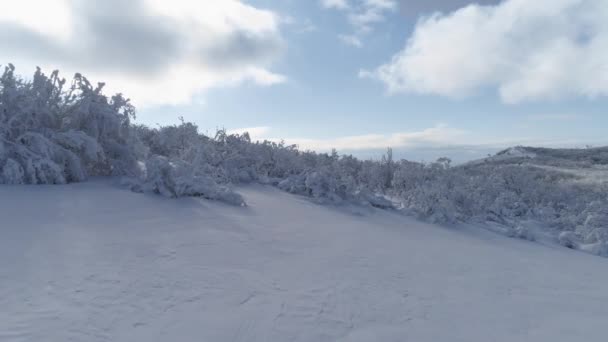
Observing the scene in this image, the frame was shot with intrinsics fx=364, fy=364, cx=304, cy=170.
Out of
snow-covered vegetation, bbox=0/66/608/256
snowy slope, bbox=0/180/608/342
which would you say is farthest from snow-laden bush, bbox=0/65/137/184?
snowy slope, bbox=0/180/608/342

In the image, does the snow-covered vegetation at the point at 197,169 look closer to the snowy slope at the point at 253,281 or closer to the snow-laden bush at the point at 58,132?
the snow-laden bush at the point at 58,132

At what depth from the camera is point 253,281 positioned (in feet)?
7.88

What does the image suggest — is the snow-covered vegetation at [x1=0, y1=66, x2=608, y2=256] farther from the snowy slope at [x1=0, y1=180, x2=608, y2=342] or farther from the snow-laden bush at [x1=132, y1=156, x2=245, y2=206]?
the snowy slope at [x1=0, y1=180, x2=608, y2=342]

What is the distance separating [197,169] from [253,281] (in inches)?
121

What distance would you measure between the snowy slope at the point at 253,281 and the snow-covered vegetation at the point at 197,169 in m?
0.67

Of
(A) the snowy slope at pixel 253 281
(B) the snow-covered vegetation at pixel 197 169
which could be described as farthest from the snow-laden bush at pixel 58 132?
(A) the snowy slope at pixel 253 281

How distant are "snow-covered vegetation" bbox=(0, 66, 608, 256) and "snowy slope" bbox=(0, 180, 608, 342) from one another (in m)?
0.67

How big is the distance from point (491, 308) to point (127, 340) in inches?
83.0

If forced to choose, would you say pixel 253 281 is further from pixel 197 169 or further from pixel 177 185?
pixel 197 169

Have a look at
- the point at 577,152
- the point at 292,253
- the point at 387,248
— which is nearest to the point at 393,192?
the point at 387,248

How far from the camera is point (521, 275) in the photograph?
311cm

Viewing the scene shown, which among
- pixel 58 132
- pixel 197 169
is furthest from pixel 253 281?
pixel 58 132

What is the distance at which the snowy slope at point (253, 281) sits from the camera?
6.06 feet

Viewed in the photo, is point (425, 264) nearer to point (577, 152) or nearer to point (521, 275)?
point (521, 275)
